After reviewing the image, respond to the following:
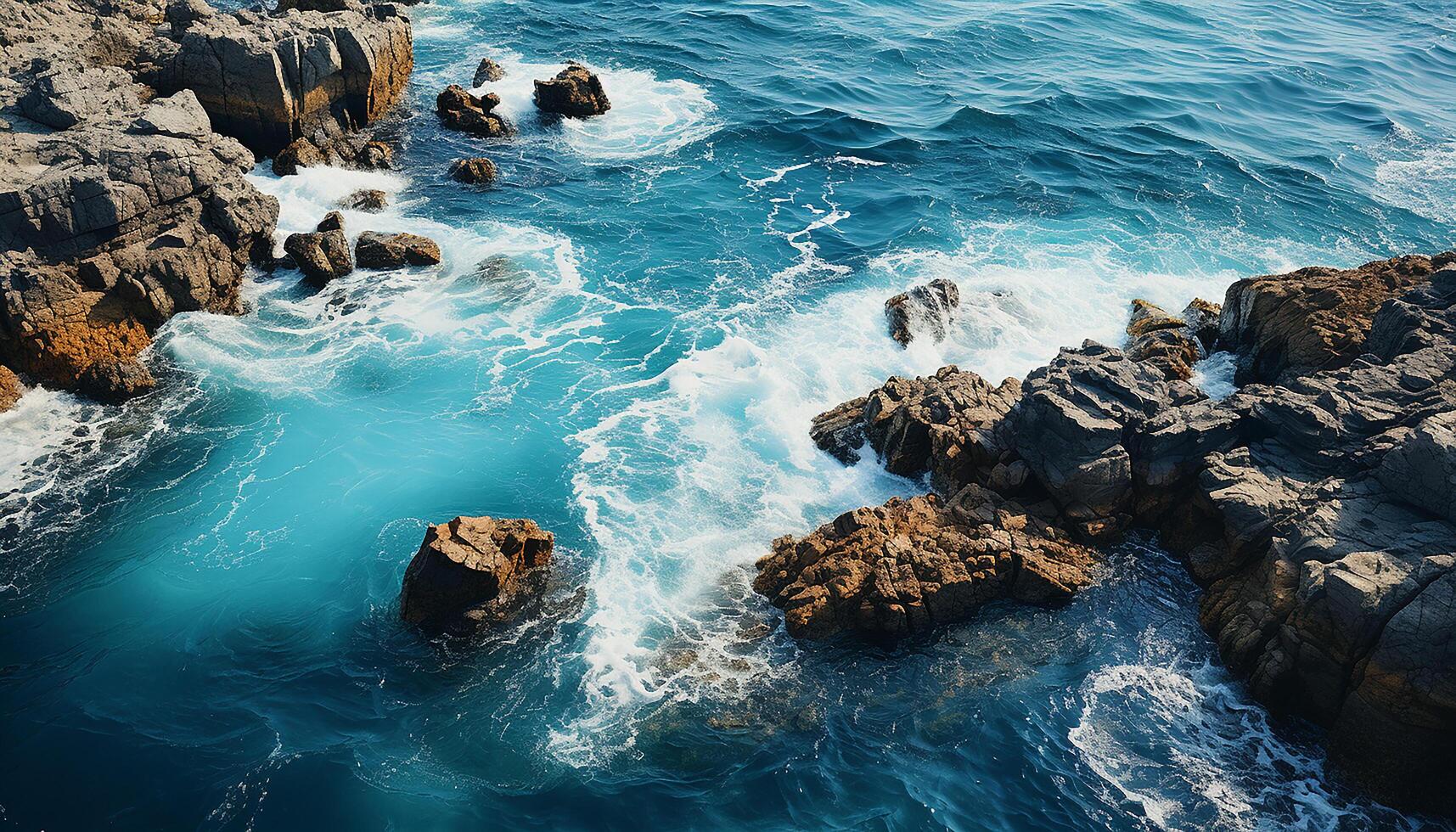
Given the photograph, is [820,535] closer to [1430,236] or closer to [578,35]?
[1430,236]

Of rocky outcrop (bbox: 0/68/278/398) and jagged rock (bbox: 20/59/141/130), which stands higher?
jagged rock (bbox: 20/59/141/130)

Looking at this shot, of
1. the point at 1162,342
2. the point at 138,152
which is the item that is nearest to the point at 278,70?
the point at 138,152

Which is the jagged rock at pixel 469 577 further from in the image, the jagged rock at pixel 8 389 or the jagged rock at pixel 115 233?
the jagged rock at pixel 115 233

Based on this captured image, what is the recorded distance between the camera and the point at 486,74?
59.9 m

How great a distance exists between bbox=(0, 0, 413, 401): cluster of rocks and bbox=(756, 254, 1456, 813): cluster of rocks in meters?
27.2

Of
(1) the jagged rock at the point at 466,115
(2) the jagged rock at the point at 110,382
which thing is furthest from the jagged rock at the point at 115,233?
(1) the jagged rock at the point at 466,115

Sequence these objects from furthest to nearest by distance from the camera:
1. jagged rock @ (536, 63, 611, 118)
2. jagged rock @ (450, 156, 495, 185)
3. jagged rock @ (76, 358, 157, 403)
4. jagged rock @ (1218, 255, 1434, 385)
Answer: jagged rock @ (536, 63, 611, 118) < jagged rock @ (450, 156, 495, 185) < jagged rock @ (76, 358, 157, 403) < jagged rock @ (1218, 255, 1434, 385)

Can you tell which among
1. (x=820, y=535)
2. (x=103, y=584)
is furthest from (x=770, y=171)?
(x=103, y=584)

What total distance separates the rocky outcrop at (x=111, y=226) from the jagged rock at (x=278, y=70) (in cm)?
479

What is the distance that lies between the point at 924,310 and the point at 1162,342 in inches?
392

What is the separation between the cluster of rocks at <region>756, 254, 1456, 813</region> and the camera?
910 inches

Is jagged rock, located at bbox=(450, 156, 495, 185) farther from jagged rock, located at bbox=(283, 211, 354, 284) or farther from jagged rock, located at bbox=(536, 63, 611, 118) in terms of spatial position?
jagged rock, located at bbox=(536, 63, 611, 118)

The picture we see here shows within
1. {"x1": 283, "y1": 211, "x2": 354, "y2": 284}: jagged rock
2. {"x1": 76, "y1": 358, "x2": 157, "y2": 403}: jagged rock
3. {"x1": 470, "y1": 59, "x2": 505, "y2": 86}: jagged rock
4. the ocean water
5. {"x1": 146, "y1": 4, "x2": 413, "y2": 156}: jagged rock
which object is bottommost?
the ocean water

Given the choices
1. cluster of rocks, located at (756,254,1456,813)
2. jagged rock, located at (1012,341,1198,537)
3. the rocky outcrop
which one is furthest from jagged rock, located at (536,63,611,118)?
jagged rock, located at (1012,341,1198,537)
